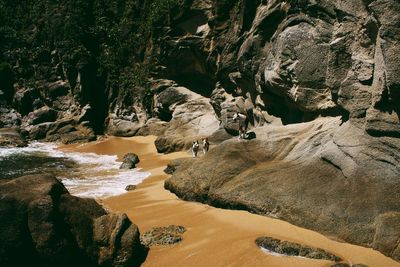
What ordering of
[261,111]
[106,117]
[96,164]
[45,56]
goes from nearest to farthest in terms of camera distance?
[261,111] → [96,164] → [106,117] → [45,56]

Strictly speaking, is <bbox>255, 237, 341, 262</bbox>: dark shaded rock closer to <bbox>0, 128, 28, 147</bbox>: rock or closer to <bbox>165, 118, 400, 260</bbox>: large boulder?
<bbox>165, 118, 400, 260</bbox>: large boulder

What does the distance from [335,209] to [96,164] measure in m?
21.7

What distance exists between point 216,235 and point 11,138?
4028cm

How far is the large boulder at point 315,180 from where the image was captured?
11844 mm

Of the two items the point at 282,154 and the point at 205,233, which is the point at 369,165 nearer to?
the point at 282,154

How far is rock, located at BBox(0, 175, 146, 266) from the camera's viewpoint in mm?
9273

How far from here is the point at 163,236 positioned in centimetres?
1212

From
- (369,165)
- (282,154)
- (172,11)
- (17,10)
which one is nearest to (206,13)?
(172,11)

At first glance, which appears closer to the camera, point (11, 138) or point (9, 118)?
point (11, 138)

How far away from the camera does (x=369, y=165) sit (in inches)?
515

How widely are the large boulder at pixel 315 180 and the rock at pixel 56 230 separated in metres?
5.05

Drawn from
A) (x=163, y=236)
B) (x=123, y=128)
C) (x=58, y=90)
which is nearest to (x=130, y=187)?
(x=163, y=236)

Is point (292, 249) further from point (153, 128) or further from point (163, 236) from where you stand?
point (153, 128)

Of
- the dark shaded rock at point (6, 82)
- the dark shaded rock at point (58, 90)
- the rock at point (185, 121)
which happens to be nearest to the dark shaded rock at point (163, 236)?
the rock at point (185, 121)
